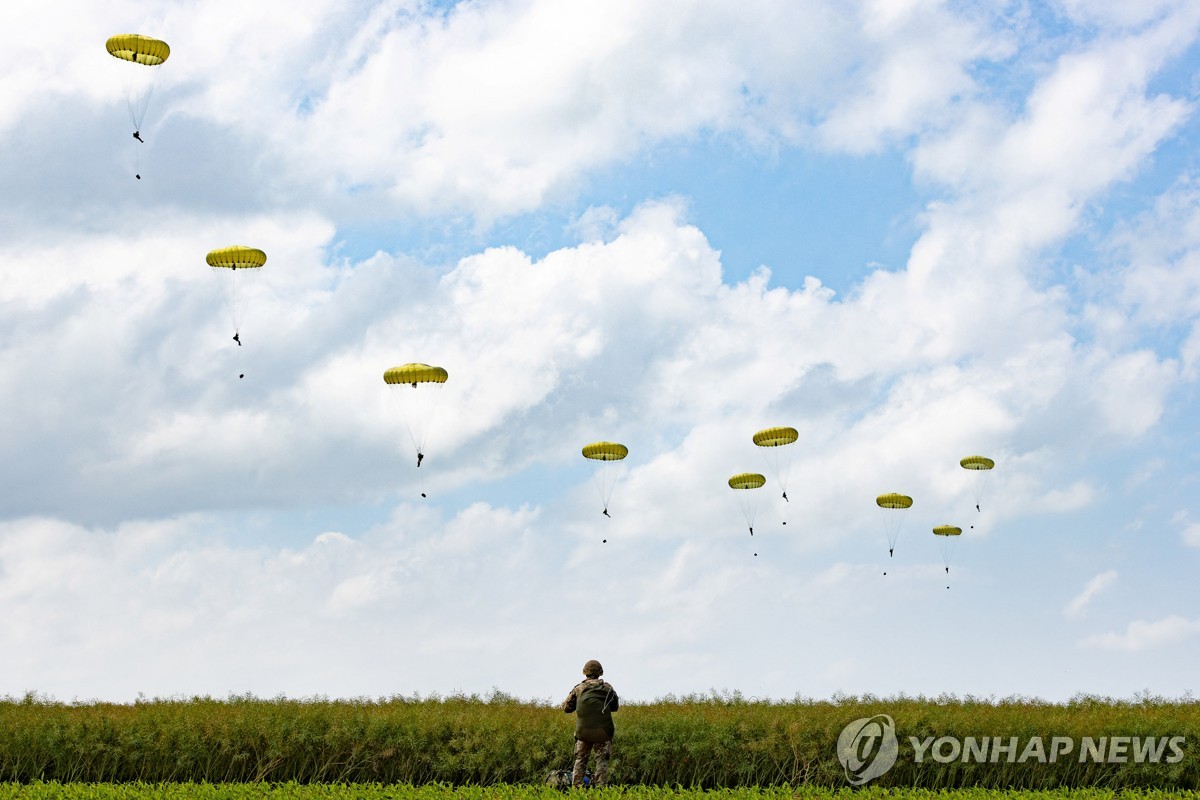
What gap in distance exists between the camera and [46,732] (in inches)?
750

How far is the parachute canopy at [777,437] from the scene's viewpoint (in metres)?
32.8

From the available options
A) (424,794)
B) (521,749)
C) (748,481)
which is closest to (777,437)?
(748,481)

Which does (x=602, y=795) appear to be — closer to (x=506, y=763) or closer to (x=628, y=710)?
(x=506, y=763)

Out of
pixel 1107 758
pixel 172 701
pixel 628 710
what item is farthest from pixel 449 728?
pixel 1107 758

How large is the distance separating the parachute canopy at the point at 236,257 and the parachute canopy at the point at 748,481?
1649 centimetres

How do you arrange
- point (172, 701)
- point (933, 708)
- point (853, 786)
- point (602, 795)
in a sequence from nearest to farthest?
point (602, 795)
point (853, 786)
point (933, 708)
point (172, 701)

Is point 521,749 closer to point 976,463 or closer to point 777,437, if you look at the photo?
point 777,437

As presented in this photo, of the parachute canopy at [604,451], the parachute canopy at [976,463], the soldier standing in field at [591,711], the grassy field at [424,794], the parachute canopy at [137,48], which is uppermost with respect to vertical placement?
the parachute canopy at [137,48]

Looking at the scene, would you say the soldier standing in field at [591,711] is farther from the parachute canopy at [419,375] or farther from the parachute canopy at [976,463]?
the parachute canopy at [976,463]

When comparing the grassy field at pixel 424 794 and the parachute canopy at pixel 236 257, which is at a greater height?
the parachute canopy at pixel 236 257

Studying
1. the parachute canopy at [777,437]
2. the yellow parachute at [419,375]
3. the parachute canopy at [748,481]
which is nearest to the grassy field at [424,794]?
the yellow parachute at [419,375]

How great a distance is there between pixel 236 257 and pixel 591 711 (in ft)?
62.9

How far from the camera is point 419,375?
29.7 m

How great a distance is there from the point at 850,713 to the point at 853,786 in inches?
53.5
